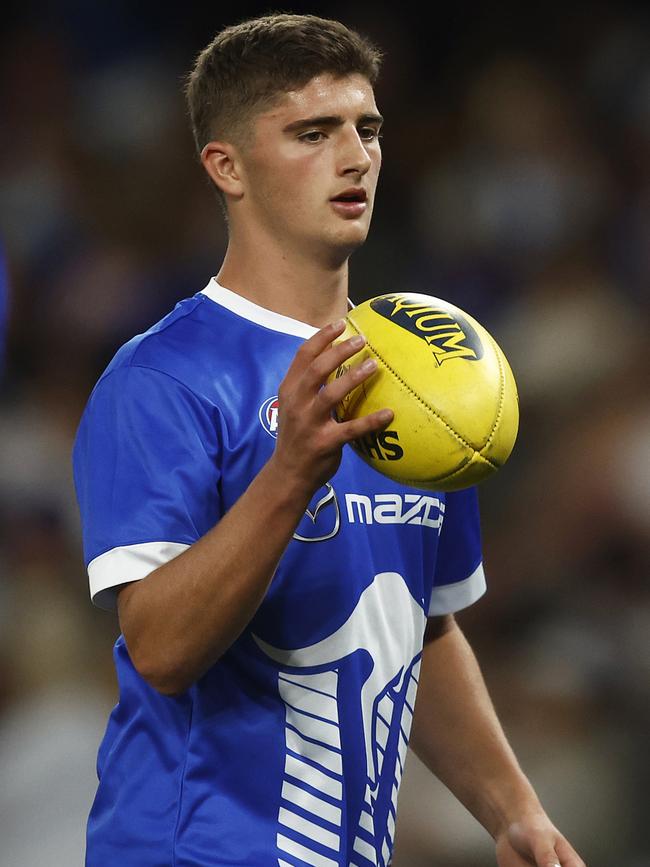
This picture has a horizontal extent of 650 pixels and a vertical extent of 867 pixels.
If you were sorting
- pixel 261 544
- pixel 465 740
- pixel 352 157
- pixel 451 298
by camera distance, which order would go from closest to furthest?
1. pixel 261 544
2. pixel 352 157
3. pixel 465 740
4. pixel 451 298

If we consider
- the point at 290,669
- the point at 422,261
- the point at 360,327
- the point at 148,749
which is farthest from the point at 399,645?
the point at 422,261

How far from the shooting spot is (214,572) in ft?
6.36

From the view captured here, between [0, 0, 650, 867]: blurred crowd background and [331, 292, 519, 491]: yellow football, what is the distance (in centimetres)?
309

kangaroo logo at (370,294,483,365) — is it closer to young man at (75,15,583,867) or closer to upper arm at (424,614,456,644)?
young man at (75,15,583,867)

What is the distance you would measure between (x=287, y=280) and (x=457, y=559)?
0.80m

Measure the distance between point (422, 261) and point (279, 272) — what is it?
3450 millimetres

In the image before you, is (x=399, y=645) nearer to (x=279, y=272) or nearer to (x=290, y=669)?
(x=290, y=669)

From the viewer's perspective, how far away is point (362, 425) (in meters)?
1.83

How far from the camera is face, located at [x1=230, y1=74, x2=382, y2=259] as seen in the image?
7.97ft

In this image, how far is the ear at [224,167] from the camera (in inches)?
101

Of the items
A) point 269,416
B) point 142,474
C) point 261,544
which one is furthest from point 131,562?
point 269,416

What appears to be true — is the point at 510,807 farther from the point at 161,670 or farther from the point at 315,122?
the point at 315,122

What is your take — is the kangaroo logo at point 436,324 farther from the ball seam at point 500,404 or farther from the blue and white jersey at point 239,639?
the blue and white jersey at point 239,639

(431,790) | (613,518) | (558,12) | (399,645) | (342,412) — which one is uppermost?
(558,12)
